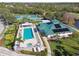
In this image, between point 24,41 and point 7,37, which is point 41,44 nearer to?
point 24,41

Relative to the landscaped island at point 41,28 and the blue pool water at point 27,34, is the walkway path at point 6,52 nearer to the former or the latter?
the landscaped island at point 41,28

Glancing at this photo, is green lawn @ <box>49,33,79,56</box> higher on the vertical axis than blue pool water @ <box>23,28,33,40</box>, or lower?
lower

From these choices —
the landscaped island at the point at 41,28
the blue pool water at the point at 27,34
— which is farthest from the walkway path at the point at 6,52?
the blue pool water at the point at 27,34

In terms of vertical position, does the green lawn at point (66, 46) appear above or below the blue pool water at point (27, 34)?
below

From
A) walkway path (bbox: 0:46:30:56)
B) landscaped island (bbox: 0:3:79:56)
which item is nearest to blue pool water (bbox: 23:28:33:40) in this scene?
landscaped island (bbox: 0:3:79:56)

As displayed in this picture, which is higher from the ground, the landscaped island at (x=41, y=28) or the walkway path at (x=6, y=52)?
the landscaped island at (x=41, y=28)

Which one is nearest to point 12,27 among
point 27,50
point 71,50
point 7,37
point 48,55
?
point 7,37

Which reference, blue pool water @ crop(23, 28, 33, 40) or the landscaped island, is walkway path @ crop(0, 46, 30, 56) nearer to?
the landscaped island

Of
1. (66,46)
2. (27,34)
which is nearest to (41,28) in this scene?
(27,34)

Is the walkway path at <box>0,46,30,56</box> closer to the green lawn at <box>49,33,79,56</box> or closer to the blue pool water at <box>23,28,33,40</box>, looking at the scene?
the blue pool water at <box>23,28,33,40</box>

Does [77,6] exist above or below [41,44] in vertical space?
above

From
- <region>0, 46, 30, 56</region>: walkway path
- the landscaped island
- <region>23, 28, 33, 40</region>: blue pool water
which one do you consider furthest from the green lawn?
<region>0, 46, 30, 56</region>: walkway path
